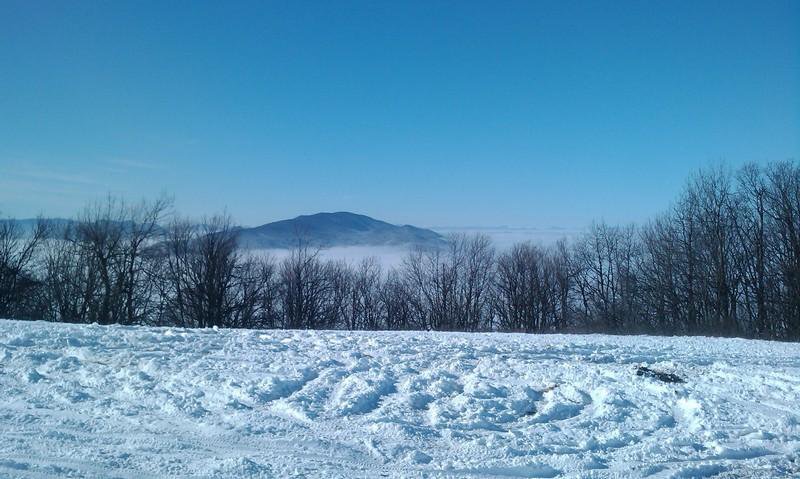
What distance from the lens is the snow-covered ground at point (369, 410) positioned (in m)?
5.38

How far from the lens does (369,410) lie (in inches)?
273

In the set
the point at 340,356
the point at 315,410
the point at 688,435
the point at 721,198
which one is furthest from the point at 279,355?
the point at 721,198

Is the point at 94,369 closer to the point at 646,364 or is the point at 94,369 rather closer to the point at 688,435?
the point at 688,435

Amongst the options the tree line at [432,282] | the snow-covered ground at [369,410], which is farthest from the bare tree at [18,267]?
the snow-covered ground at [369,410]

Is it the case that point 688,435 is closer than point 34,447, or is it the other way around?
point 34,447

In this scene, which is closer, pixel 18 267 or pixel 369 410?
pixel 369 410

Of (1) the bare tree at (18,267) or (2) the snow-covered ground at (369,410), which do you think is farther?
(1) the bare tree at (18,267)

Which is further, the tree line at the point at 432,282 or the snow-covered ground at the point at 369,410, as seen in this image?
the tree line at the point at 432,282

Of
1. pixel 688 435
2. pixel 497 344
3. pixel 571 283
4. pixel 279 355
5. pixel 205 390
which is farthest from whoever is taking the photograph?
pixel 571 283

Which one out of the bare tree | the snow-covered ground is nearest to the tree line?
the bare tree

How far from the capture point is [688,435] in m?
6.39

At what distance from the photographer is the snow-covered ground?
5379 millimetres

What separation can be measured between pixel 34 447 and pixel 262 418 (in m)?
2.20

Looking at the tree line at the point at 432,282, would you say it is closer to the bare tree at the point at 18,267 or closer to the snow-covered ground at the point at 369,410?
the bare tree at the point at 18,267
